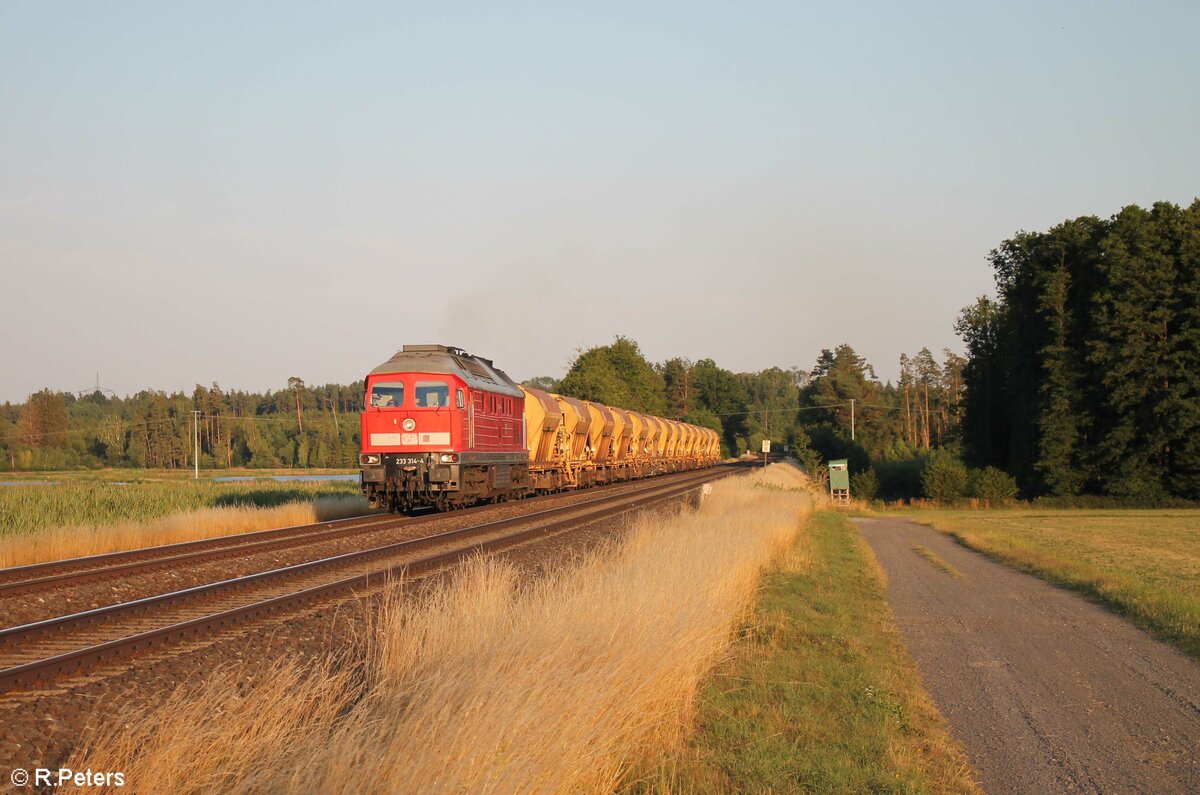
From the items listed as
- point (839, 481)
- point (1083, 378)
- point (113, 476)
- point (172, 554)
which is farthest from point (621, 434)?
point (113, 476)

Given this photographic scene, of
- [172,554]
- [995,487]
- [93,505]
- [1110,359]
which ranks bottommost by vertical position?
[995,487]

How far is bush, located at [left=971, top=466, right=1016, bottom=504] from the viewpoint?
5072cm

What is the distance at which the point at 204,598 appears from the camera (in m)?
11.9

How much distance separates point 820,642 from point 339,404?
184879 millimetres

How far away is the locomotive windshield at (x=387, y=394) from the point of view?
24500 millimetres

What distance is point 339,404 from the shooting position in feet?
614

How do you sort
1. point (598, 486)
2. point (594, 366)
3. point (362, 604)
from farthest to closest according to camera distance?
point (594, 366) < point (598, 486) < point (362, 604)

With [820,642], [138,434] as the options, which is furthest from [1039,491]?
[138,434]

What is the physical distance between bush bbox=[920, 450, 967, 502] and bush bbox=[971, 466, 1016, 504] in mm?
1056

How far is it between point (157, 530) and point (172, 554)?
4.31 m

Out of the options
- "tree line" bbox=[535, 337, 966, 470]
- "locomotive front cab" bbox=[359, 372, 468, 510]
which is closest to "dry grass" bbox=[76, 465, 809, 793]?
"locomotive front cab" bbox=[359, 372, 468, 510]

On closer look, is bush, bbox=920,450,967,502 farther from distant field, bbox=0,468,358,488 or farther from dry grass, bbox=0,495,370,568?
distant field, bbox=0,468,358,488

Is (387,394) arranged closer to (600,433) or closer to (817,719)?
(817,719)

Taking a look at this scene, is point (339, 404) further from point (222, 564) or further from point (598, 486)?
point (222, 564)
